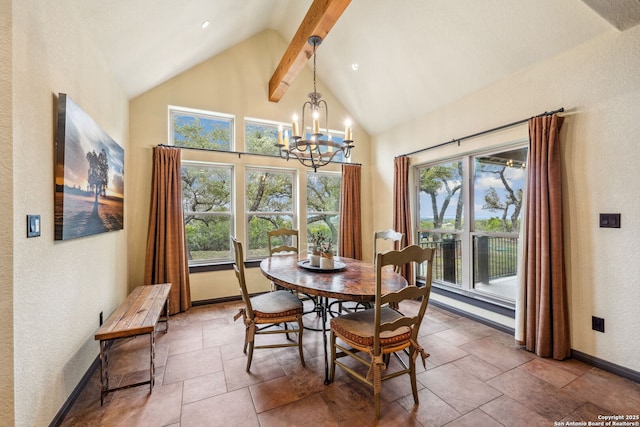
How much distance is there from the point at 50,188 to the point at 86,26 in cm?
135

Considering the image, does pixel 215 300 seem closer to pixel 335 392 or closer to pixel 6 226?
pixel 335 392

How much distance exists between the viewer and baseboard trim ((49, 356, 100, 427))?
1.62 meters

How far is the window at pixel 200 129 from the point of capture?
375cm

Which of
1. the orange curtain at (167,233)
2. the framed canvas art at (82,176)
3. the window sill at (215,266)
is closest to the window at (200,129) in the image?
the orange curtain at (167,233)

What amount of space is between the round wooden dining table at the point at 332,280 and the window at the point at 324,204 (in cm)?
186

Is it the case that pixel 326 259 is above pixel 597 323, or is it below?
above

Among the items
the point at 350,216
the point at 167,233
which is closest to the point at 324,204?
the point at 350,216

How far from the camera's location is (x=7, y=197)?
4.08ft

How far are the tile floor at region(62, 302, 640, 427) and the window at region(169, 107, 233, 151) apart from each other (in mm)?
2567

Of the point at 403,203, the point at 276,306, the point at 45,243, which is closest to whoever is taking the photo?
the point at 45,243

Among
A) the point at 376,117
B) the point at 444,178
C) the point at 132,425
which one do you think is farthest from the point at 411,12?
the point at 132,425

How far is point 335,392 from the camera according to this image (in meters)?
1.94

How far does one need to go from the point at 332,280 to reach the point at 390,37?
291cm

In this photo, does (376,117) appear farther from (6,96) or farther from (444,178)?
(6,96)
